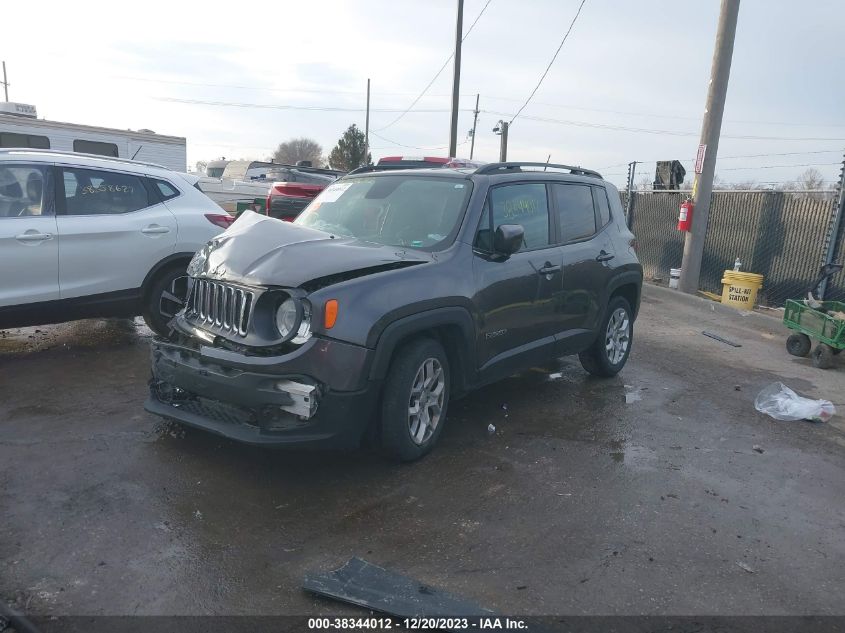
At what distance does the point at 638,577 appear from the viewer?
322 cm

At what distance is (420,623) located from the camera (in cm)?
278

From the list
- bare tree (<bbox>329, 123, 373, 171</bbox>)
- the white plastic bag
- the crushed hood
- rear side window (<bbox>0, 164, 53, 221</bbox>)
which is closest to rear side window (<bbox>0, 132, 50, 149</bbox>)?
rear side window (<bbox>0, 164, 53, 221</bbox>)

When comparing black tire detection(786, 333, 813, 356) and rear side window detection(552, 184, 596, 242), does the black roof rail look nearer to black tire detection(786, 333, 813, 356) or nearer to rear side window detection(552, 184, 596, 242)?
rear side window detection(552, 184, 596, 242)

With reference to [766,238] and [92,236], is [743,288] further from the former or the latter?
[92,236]

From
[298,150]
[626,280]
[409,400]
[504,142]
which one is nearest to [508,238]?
[409,400]

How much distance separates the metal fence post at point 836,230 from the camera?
9969mm

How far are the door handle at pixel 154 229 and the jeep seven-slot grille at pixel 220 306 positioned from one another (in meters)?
2.21

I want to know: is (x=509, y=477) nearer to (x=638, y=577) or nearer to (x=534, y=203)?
(x=638, y=577)

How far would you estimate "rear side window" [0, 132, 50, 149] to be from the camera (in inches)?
588

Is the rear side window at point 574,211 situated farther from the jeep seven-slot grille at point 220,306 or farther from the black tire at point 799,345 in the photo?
the black tire at point 799,345

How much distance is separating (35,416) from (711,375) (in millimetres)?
6171

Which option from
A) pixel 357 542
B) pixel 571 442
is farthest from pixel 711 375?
pixel 357 542

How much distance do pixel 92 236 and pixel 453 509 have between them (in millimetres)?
4199

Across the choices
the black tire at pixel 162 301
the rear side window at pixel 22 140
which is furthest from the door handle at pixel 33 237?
the rear side window at pixel 22 140
